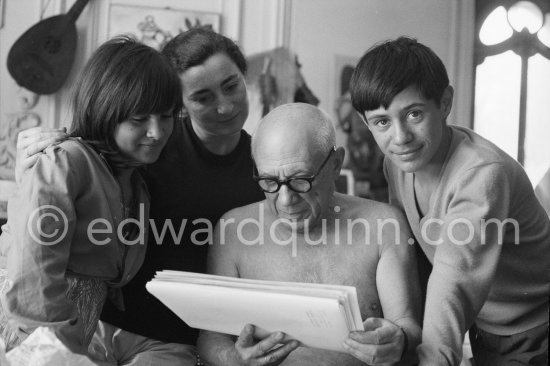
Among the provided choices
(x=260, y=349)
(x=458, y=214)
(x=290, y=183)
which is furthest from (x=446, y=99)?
(x=260, y=349)

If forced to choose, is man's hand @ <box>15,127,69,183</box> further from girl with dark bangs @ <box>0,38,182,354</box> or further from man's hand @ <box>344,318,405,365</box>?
man's hand @ <box>344,318,405,365</box>

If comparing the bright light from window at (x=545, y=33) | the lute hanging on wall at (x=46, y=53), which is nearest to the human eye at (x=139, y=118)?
the bright light from window at (x=545, y=33)

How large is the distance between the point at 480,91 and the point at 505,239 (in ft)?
6.10

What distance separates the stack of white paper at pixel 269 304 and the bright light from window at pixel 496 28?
6.58ft

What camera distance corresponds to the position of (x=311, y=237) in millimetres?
1619

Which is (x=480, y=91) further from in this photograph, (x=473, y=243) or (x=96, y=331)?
(x=96, y=331)

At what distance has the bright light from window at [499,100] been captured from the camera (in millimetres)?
2850

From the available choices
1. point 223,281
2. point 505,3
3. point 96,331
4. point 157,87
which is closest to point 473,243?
point 223,281

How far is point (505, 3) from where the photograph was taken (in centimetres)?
287

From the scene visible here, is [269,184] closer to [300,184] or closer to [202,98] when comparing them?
[300,184]

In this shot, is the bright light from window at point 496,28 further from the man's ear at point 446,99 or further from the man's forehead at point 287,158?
the man's forehead at point 287,158

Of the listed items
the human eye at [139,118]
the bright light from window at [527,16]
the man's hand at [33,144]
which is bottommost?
the man's hand at [33,144]

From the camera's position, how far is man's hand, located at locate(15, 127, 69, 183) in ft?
4.52

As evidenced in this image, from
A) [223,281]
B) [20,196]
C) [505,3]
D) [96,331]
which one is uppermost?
[505,3]
